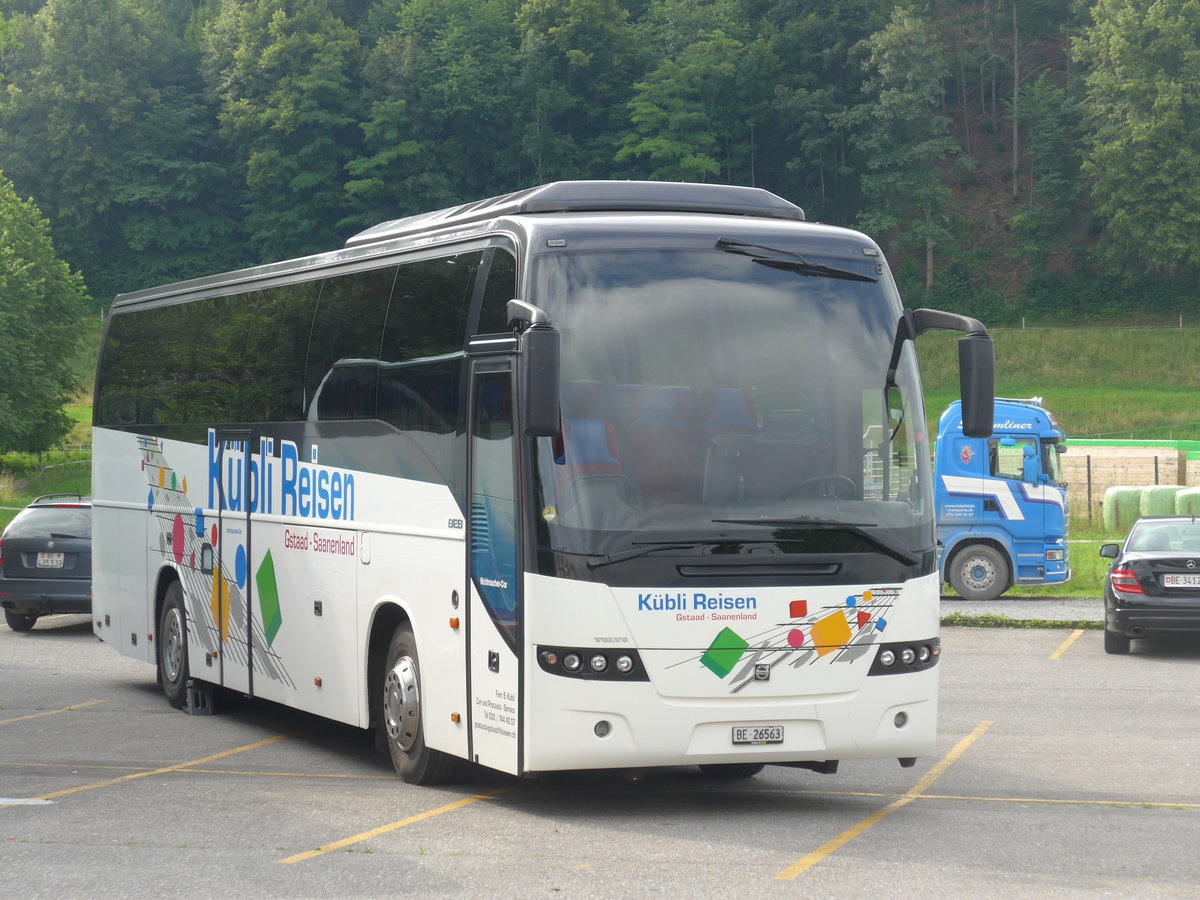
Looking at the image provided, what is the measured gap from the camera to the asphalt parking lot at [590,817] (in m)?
7.83

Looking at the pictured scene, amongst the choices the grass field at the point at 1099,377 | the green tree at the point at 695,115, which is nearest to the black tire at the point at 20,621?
the grass field at the point at 1099,377

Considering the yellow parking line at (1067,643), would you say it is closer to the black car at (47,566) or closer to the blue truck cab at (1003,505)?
the blue truck cab at (1003,505)

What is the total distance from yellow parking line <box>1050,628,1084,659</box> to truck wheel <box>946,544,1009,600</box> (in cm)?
431

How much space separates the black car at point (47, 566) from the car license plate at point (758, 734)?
1409 cm

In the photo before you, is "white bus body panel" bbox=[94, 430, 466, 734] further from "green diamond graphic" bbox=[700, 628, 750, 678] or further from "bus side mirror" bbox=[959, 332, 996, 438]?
"bus side mirror" bbox=[959, 332, 996, 438]

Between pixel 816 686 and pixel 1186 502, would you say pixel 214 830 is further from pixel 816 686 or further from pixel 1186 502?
pixel 1186 502

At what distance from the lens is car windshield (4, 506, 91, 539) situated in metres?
21.8

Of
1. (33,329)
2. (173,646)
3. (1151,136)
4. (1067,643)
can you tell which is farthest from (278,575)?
(1151,136)

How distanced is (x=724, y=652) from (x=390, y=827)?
2.03 m

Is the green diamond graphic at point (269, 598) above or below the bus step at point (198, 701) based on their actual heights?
above

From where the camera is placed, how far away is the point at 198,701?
14742 mm

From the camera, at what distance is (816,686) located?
9.21m

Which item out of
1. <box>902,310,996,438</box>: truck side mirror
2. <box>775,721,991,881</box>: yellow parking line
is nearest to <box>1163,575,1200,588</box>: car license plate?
<box>775,721,991,881</box>: yellow parking line

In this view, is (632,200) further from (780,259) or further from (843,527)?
(843,527)
